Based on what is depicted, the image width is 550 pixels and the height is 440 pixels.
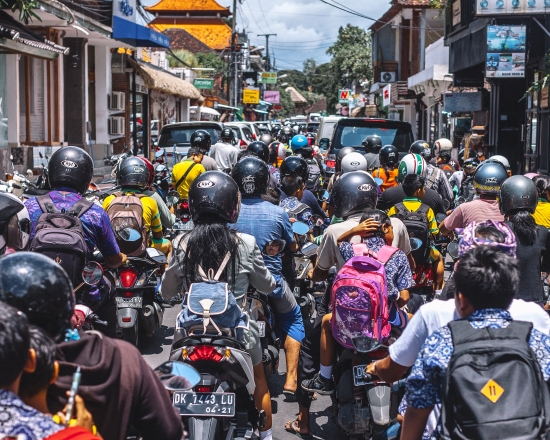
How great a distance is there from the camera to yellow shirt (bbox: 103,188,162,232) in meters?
7.60

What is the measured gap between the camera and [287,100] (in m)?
127

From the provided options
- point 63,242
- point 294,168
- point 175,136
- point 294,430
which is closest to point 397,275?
point 294,430

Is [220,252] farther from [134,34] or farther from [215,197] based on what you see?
[134,34]

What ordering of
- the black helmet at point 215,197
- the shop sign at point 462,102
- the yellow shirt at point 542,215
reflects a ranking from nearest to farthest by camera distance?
the black helmet at point 215,197 < the yellow shirt at point 542,215 < the shop sign at point 462,102

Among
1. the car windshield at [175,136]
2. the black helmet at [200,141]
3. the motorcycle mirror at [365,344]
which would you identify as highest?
the car windshield at [175,136]

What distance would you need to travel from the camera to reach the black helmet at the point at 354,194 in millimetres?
5820

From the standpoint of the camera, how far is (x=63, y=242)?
492 centimetres

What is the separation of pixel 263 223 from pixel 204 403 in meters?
2.09

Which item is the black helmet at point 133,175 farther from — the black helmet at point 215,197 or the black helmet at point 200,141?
the black helmet at point 200,141

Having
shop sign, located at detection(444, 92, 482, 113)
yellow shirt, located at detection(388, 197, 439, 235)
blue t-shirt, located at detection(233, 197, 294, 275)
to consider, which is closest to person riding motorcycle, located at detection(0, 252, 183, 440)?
blue t-shirt, located at detection(233, 197, 294, 275)

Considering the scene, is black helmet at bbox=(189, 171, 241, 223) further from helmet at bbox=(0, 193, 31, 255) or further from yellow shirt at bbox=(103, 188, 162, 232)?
yellow shirt at bbox=(103, 188, 162, 232)

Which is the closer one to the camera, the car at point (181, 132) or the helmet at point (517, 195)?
the helmet at point (517, 195)

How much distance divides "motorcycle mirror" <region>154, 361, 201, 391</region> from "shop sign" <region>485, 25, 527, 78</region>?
52.6 ft

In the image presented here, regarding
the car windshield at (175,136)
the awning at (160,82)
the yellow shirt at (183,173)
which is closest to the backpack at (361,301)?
the yellow shirt at (183,173)
